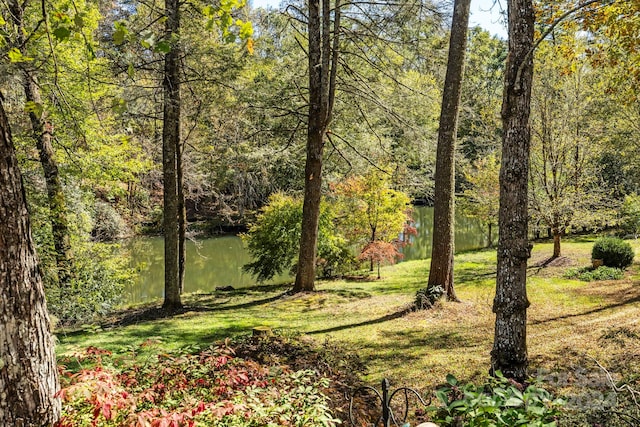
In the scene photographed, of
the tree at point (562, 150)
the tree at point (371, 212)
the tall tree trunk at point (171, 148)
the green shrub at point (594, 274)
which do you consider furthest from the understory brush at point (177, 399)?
the tree at point (562, 150)

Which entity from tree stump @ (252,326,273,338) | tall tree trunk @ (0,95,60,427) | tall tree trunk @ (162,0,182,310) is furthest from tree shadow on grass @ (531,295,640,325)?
tall tree trunk @ (162,0,182,310)

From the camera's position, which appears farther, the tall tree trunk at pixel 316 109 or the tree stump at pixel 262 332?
the tall tree trunk at pixel 316 109

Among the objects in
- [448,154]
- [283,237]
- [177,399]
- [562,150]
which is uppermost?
[562,150]

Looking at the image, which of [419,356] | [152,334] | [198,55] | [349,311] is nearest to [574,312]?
[419,356]

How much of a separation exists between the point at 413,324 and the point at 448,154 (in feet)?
9.58

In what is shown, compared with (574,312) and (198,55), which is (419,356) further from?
(198,55)

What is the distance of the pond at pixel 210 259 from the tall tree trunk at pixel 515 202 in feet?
32.6

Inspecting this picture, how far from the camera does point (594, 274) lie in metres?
9.51

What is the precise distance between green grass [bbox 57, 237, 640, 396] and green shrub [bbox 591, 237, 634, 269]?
0.28 metres

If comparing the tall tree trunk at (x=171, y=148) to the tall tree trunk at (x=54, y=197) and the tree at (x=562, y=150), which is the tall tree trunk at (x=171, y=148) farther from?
the tree at (x=562, y=150)

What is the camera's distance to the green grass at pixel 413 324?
4.98 metres

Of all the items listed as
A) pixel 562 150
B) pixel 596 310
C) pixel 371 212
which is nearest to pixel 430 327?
pixel 596 310

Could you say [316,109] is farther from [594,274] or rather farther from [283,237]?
[594,274]

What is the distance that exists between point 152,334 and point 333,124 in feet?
22.7
